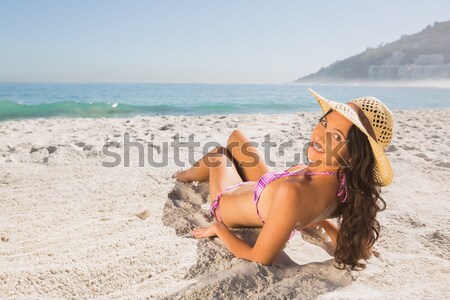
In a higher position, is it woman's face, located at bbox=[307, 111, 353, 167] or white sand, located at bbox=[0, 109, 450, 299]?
woman's face, located at bbox=[307, 111, 353, 167]

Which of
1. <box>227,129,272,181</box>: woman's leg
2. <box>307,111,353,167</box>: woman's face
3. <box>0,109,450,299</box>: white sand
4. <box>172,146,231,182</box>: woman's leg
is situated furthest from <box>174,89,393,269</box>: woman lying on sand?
<box>172,146,231,182</box>: woman's leg

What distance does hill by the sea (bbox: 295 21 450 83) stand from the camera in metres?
70.7

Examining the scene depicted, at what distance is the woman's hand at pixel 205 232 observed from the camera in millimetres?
2094

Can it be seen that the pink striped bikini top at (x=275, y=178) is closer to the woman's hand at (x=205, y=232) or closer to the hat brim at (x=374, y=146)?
the hat brim at (x=374, y=146)

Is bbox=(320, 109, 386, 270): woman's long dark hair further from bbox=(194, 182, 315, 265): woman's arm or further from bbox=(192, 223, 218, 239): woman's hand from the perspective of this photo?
bbox=(192, 223, 218, 239): woman's hand

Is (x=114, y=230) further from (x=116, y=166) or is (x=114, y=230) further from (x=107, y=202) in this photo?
(x=116, y=166)

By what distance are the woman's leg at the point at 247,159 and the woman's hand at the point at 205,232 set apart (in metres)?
0.69

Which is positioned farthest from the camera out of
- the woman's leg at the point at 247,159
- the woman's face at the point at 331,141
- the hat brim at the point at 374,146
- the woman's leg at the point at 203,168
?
the woman's leg at the point at 203,168

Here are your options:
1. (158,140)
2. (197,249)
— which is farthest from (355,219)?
(158,140)

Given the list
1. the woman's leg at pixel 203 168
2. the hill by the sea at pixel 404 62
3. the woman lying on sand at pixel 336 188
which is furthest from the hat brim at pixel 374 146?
the hill by the sea at pixel 404 62

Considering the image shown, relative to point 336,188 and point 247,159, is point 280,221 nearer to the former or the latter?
point 336,188

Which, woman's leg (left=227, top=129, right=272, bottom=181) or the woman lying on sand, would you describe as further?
woman's leg (left=227, top=129, right=272, bottom=181)

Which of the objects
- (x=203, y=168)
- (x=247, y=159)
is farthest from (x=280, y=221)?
(x=203, y=168)

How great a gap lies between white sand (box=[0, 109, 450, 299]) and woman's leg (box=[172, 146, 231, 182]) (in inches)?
2.9
